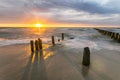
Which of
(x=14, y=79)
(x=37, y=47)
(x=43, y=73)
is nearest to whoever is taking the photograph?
(x=14, y=79)

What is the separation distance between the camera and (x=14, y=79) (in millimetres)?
5699

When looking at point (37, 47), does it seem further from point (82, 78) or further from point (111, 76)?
point (111, 76)

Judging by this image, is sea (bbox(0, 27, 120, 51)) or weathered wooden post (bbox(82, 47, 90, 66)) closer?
weathered wooden post (bbox(82, 47, 90, 66))

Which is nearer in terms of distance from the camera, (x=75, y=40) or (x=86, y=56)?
(x=86, y=56)

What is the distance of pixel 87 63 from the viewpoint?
750 cm

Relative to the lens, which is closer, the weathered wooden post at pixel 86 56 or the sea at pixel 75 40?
the weathered wooden post at pixel 86 56

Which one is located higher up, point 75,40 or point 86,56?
point 86,56

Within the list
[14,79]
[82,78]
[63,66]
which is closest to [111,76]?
[82,78]

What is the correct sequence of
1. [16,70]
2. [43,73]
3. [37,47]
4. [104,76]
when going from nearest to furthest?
[104,76] → [43,73] → [16,70] → [37,47]

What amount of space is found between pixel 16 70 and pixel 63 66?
3120 millimetres

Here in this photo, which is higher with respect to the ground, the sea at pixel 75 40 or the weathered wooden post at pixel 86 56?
the weathered wooden post at pixel 86 56

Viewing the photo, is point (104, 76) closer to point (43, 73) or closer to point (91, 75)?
point (91, 75)

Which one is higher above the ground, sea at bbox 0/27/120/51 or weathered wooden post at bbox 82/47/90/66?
weathered wooden post at bbox 82/47/90/66

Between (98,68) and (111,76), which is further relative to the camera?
(98,68)
